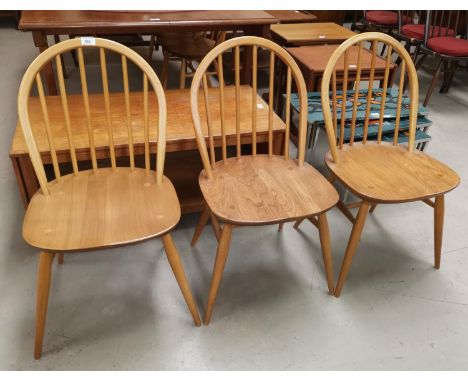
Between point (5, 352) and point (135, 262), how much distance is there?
0.53 metres

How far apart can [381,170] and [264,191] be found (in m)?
0.46

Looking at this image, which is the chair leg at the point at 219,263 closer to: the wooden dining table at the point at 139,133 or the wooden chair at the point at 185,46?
the wooden dining table at the point at 139,133

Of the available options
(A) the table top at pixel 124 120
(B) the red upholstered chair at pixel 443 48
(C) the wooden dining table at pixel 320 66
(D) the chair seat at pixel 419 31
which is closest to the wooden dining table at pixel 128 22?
(A) the table top at pixel 124 120

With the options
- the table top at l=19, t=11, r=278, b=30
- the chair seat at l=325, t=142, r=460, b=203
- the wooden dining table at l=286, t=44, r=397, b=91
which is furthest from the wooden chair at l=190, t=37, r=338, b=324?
the wooden dining table at l=286, t=44, r=397, b=91

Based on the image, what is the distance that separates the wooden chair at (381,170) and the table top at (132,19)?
27.0 inches

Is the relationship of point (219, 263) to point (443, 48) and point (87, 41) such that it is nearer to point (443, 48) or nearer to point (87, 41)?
point (87, 41)

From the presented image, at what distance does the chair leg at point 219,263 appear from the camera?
120cm

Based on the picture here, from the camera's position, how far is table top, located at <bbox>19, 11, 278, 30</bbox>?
5.39ft

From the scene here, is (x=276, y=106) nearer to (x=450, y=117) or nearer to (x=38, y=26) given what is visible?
(x=450, y=117)

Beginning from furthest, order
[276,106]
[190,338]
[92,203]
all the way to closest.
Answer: [276,106], [190,338], [92,203]

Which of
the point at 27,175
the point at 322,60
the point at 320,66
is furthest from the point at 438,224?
the point at 27,175

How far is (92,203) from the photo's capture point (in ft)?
3.89

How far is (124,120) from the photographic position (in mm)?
1610

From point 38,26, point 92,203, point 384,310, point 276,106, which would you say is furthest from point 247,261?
point 276,106
